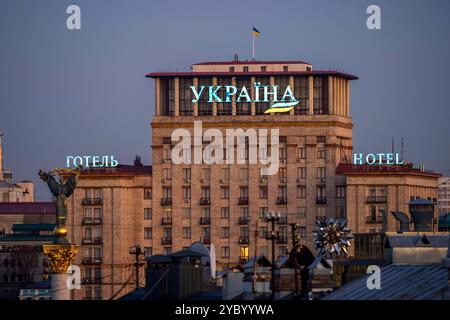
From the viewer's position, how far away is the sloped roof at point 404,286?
431 feet

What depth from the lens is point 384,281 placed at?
150 metres

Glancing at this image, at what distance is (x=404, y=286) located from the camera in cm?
14162

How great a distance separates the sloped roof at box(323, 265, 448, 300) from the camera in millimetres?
131250

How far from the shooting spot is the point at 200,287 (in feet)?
575

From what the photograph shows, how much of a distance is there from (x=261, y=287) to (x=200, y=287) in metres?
10.7
